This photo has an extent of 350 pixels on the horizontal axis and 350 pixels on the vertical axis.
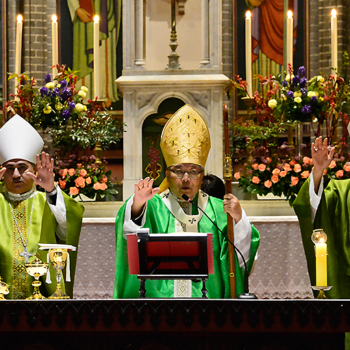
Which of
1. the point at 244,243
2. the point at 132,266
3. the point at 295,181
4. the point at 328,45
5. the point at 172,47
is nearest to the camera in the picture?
the point at 132,266

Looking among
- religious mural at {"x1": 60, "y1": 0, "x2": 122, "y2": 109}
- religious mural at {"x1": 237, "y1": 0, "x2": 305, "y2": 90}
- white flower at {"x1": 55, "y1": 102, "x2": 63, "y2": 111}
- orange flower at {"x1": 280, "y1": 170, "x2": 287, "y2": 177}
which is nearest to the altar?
orange flower at {"x1": 280, "y1": 170, "x2": 287, "y2": 177}

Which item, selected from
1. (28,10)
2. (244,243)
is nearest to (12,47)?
(28,10)

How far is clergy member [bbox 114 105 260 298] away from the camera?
4254 millimetres

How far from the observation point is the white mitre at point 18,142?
472 cm

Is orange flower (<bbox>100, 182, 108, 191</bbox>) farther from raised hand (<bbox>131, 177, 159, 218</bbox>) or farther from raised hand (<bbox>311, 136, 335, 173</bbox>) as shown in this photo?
raised hand (<bbox>311, 136, 335, 173</bbox>)

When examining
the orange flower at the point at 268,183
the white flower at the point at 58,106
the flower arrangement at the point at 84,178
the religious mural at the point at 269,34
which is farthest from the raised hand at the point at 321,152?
the religious mural at the point at 269,34

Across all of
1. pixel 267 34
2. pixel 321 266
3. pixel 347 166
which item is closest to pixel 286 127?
pixel 347 166

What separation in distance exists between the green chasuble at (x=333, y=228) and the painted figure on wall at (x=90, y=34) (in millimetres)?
4747

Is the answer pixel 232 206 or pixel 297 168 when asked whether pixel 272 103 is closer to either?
pixel 297 168

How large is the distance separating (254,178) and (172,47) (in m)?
1.16

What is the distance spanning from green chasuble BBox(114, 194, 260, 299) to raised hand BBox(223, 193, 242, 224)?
21cm

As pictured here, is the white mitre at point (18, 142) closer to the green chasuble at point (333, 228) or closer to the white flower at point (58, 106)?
the white flower at point (58, 106)
